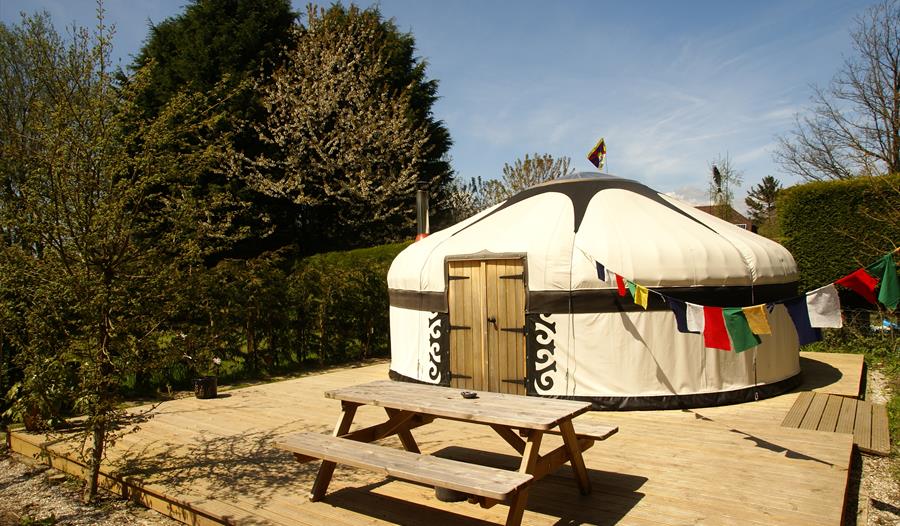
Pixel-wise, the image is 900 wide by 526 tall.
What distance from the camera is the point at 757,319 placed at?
4402 millimetres

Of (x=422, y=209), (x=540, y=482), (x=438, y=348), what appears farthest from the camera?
(x=422, y=209)

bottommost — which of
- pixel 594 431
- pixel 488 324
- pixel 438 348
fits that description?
pixel 594 431

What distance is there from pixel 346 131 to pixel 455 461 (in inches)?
566

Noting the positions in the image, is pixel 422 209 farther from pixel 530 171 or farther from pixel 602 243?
pixel 530 171

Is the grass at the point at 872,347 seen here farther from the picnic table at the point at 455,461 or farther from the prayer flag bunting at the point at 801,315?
the picnic table at the point at 455,461

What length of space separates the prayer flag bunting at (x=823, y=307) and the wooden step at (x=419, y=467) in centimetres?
319

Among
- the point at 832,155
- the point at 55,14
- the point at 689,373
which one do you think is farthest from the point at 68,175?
the point at 832,155

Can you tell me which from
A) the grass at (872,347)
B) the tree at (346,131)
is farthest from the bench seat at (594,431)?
the tree at (346,131)

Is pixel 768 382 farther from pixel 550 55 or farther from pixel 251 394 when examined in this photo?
pixel 251 394

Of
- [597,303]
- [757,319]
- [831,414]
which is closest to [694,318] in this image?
[757,319]

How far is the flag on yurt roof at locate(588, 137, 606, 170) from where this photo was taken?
904 centimetres

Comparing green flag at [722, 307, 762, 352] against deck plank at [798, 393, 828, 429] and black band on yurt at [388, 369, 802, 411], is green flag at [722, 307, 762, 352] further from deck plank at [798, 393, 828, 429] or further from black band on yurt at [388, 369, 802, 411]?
black band on yurt at [388, 369, 802, 411]

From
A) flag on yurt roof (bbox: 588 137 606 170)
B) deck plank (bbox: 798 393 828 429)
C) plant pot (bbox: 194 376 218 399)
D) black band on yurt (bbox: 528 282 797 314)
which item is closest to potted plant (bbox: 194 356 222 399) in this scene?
plant pot (bbox: 194 376 218 399)

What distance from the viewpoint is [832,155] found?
1909 centimetres
